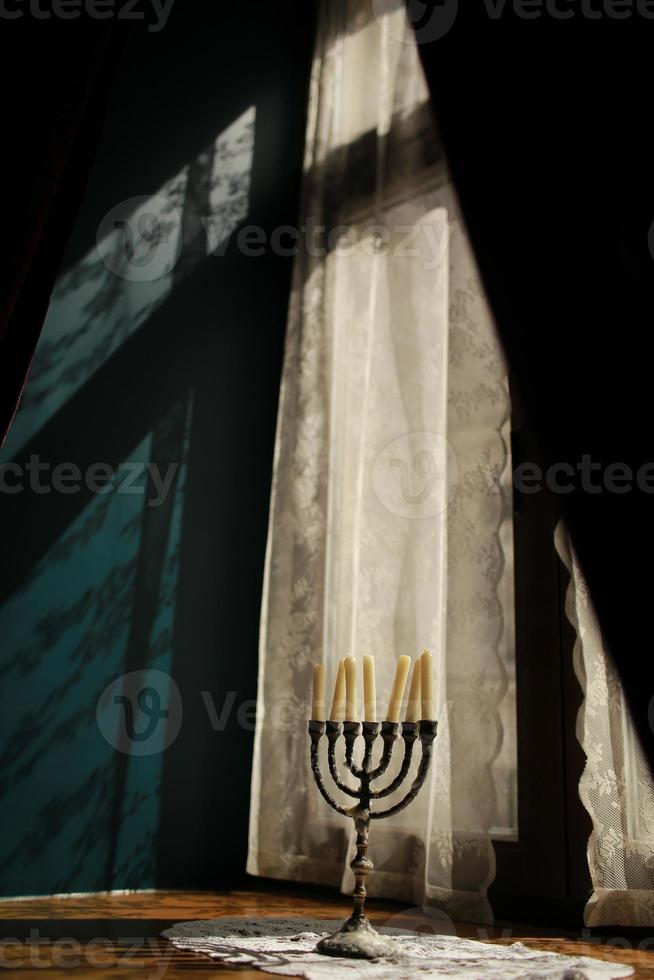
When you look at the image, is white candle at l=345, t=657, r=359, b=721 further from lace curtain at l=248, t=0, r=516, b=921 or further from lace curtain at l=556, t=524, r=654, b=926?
lace curtain at l=248, t=0, r=516, b=921

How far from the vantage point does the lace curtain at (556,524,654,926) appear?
180 cm

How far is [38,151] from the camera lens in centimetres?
188

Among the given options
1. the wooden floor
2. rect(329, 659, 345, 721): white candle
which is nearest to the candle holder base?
the wooden floor

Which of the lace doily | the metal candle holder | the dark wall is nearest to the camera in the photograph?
the lace doily

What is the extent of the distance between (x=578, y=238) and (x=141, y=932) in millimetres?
1461

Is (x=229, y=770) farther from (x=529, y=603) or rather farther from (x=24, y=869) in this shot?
(x=529, y=603)

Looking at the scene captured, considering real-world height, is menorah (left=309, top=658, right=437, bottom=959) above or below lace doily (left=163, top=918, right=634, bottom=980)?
above

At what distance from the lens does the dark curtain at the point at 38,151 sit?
1.83m

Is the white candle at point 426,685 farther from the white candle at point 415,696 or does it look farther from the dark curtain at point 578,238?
the dark curtain at point 578,238

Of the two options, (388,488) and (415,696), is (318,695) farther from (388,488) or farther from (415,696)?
(388,488)

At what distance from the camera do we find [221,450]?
2801 mm

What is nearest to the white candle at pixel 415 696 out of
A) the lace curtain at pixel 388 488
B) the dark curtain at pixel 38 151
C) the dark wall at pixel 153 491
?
the lace curtain at pixel 388 488

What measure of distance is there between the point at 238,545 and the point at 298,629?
0.33 metres

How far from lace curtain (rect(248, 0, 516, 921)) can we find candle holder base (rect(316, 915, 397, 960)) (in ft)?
1.94
